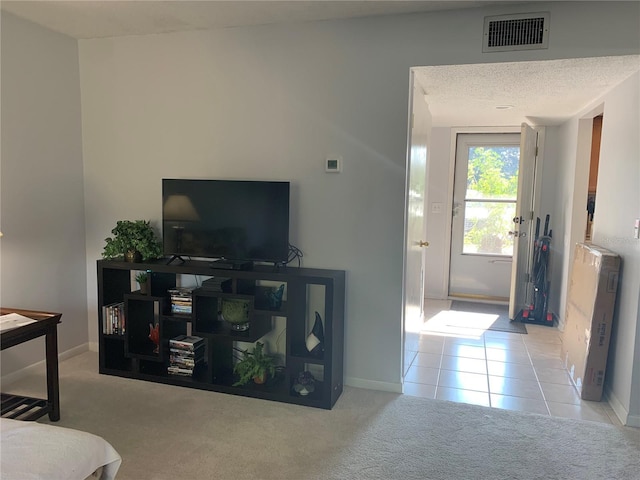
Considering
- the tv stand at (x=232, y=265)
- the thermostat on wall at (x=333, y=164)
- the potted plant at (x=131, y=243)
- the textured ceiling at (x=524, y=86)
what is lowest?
the tv stand at (x=232, y=265)

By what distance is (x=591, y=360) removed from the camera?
3.04m

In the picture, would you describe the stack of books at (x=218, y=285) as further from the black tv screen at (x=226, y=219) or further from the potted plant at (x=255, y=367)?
the potted plant at (x=255, y=367)

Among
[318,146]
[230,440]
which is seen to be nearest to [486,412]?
[230,440]

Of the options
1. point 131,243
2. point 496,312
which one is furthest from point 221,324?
point 496,312

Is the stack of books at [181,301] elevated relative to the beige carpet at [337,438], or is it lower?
elevated

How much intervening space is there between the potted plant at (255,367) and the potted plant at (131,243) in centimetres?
100

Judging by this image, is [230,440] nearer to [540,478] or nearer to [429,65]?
[540,478]

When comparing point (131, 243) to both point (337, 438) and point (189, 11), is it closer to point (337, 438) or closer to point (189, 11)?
point (189, 11)

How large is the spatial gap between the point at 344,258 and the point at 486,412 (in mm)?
1297

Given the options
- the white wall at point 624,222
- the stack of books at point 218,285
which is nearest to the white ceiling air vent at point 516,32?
the white wall at point 624,222

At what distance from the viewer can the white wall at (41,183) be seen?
3109 millimetres

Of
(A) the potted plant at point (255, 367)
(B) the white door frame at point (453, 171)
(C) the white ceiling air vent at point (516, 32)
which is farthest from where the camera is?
(B) the white door frame at point (453, 171)

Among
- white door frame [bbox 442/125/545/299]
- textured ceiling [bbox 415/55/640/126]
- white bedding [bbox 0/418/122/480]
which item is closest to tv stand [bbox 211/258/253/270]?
white bedding [bbox 0/418/122/480]

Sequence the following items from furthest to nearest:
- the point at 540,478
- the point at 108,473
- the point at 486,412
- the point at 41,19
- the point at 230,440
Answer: the point at 41,19, the point at 486,412, the point at 230,440, the point at 540,478, the point at 108,473
